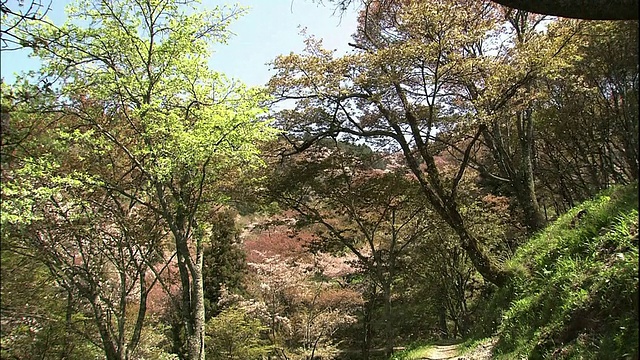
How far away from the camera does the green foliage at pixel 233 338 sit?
41.7ft

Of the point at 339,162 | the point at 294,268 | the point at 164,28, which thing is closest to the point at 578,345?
the point at 164,28

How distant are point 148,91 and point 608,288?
22.8ft

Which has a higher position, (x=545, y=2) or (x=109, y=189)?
(x=109, y=189)

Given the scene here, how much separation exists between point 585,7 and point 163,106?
699 cm

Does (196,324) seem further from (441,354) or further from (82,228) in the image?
(441,354)

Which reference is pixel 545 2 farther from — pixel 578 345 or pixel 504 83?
pixel 504 83

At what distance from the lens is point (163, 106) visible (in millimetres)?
7758

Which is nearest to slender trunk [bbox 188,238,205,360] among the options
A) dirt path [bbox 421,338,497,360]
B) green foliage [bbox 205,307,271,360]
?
dirt path [bbox 421,338,497,360]

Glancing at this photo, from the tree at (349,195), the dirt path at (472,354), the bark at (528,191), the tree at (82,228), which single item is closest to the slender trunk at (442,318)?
the tree at (349,195)

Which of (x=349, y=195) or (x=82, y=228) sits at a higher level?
(x=349, y=195)

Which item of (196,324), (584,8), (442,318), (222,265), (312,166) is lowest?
(442,318)

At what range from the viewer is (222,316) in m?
13.3

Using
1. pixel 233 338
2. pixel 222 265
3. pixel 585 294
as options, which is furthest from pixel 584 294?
pixel 222 265

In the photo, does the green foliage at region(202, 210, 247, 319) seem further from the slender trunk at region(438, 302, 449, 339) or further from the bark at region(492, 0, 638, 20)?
the bark at region(492, 0, 638, 20)
